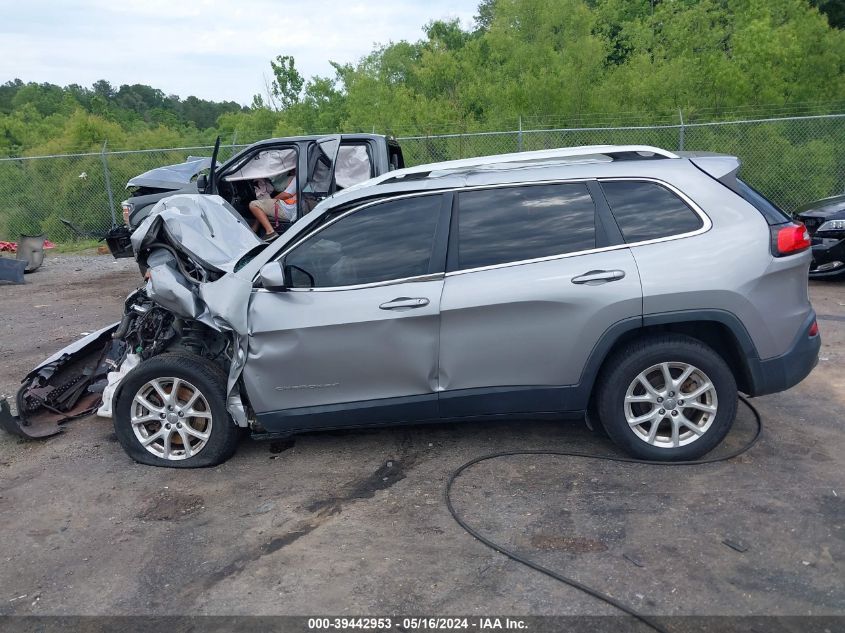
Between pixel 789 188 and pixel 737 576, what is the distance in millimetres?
12197

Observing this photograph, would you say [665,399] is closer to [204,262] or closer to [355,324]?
[355,324]

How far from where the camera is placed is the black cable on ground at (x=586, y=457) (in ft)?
10.4

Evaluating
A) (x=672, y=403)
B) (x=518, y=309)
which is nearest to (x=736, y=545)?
(x=672, y=403)

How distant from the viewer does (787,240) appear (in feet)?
14.3

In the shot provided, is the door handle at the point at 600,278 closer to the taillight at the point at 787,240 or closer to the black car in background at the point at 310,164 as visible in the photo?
the taillight at the point at 787,240

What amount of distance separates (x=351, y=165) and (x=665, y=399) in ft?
17.4

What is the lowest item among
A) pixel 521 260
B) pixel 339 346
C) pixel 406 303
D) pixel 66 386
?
pixel 66 386

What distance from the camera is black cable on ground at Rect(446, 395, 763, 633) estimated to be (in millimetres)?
3178

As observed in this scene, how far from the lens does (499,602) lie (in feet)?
10.7

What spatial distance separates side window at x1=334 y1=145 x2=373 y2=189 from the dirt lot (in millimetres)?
4156

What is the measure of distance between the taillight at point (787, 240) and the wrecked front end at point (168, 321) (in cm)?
318

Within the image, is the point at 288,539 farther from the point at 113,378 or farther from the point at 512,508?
the point at 113,378

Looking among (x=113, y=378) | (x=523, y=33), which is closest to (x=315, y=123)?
(x=523, y=33)

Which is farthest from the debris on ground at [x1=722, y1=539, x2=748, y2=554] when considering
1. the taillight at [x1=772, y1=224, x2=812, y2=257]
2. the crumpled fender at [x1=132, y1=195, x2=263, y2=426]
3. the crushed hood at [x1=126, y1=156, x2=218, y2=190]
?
the crushed hood at [x1=126, y1=156, x2=218, y2=190]
